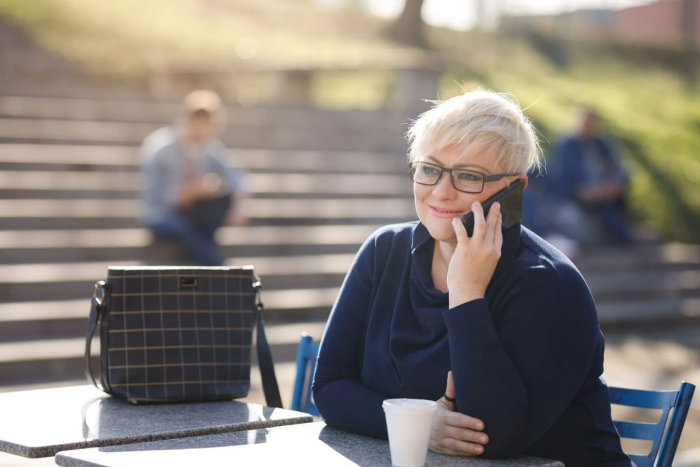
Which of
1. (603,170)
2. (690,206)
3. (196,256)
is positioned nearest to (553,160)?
(603,170)

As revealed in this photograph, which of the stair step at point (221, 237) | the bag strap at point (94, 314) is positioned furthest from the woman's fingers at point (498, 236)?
the stair step at point (221, 237)

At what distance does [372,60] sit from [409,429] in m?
13.3

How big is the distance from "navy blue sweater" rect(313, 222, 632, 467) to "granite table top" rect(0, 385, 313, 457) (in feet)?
0.83

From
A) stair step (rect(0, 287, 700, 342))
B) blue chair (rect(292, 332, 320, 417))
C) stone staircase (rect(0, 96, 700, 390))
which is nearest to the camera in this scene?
blue chair (rect(292, 332, 320, 417))

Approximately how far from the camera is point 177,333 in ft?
10.5

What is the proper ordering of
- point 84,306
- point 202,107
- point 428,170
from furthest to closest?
point 202,107
point 84,306
point 428,170

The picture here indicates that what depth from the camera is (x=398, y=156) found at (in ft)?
40.7

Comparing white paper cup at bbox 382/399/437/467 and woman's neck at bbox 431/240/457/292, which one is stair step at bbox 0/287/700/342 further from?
white paper cup at bbox 382/399/437/467

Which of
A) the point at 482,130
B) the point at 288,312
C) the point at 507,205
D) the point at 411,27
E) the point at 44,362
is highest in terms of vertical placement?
the point at 411,27

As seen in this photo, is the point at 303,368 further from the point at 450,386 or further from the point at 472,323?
the point at 472,323

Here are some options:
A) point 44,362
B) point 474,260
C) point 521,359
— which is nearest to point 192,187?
point 44,362

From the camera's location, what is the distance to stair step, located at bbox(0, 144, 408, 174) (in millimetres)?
10000

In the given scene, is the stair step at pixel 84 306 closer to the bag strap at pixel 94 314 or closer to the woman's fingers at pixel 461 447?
the bag strap at pixel 94 314

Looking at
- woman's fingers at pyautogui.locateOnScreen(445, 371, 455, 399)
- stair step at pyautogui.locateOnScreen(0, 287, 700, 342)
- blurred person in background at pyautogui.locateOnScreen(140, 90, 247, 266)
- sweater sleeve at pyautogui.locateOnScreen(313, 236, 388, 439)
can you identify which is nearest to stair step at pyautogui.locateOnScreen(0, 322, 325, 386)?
stair step at pyautogui.locateOnScreen(0, 287, 700, 342)
